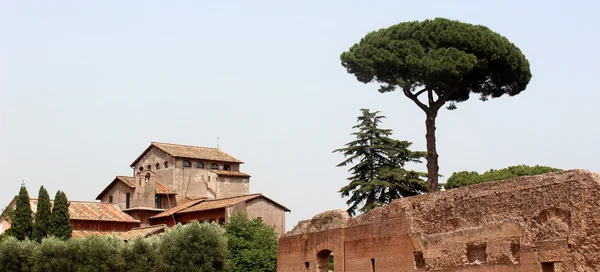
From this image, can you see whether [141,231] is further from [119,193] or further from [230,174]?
[230,174]

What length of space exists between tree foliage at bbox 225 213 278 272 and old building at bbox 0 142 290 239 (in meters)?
3.51

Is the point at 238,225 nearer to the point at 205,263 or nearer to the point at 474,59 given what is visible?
the point at 205,263

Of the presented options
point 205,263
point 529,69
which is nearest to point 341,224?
point 205,263

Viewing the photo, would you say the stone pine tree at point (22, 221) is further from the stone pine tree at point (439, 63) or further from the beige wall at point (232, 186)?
the stone pine tree at point (439, 63)

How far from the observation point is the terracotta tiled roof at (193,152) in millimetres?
43500

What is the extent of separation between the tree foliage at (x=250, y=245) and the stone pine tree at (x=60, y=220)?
684cm

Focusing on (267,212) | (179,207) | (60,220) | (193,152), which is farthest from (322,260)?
(193,152)

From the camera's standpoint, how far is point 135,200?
41656 mm

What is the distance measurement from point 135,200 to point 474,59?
22443 millimetres

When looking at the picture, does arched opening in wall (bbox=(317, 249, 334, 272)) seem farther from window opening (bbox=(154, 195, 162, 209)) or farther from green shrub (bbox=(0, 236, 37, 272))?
window opening (bbox=(154, 195, 162, 209))

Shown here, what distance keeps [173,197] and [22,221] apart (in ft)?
38.0

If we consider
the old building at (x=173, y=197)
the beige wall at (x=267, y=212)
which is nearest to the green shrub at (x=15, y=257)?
the old building at (x=173, y=197)

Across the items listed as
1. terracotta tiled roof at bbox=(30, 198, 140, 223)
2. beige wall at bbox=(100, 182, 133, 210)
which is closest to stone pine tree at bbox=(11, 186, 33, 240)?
terracotta tiled roof at bbox=(30, 198, 140, 223)

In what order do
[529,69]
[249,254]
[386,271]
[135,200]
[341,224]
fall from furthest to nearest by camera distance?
[135,200]
[249,254]
[529,69]
[341,224]
[386,271]
